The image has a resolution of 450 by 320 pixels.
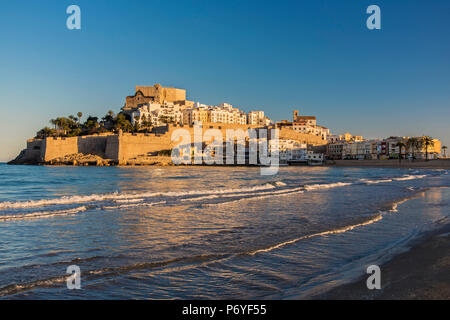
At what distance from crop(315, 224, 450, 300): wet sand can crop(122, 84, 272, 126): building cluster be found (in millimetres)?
83170

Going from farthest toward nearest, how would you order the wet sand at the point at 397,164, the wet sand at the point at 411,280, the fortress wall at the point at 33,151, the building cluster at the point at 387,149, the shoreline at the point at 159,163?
the building cluster at the point at 387,149
the fortress wall at the point at 33,151
the shoreline at the point at 159,163
the wet sand at the point at 397,164
the wet sand at the point at 411,280

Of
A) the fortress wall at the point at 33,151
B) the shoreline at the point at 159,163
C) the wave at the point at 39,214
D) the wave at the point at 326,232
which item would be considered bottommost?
the wave at the point at 326,232

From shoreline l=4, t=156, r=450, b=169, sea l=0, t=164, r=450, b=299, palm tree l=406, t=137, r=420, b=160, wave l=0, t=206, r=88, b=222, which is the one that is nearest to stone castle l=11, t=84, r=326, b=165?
shoreline l=4, t=156, r=450, b=169

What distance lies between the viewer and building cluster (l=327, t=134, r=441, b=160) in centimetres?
7438

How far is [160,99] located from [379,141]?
61.4m

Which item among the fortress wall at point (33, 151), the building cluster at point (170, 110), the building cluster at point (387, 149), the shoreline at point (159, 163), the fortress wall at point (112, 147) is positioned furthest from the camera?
the building cluster at point (170, 110)

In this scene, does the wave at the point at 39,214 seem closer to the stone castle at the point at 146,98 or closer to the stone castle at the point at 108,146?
the stone castle at the point at 108,146

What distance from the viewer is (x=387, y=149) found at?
80625 mm

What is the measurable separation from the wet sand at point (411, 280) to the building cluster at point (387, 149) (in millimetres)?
74942

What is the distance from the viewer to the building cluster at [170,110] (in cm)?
9012

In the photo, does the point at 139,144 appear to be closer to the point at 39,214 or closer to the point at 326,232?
the point at 39,214

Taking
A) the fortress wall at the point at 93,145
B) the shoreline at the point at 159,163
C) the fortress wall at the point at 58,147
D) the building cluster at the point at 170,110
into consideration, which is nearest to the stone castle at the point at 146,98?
the building cluster at the point at 170,110
